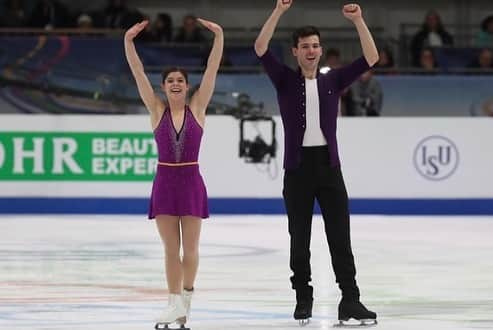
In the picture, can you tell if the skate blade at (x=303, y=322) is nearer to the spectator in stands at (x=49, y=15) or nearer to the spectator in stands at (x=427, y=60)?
the spectator in stands at (x=427, y=60)

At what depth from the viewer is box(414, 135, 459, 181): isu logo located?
A: 45.9 ft

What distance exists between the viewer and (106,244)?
34.2 feet

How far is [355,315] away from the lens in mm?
6062

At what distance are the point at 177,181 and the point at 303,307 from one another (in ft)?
2.97

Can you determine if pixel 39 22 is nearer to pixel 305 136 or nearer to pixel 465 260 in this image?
pixel 465 260

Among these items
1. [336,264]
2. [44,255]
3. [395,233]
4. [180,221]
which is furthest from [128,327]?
[395,233]

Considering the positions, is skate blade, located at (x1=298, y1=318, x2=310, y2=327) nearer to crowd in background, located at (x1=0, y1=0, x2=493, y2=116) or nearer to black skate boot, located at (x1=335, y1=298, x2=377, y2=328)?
black skate boot, located at (x1=335, y1=298, x2=377, y2=328)

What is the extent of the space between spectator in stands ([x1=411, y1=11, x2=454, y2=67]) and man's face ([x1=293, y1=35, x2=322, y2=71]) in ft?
33.8

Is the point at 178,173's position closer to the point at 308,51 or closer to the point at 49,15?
the point at 308,51

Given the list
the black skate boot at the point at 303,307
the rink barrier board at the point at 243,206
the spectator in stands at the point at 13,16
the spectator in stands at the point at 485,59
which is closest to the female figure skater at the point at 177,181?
the black skate boot at the point at 303,307

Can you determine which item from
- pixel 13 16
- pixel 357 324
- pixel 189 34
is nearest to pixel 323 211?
pixel 357 324

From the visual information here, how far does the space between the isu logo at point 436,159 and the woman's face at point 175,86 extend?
27.1ft

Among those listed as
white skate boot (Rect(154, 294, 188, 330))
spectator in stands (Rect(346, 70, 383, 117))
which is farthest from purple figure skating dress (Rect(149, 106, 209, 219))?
spectator in stands (Rect(346, 70, 383, 117))

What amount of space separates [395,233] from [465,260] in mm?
2419
